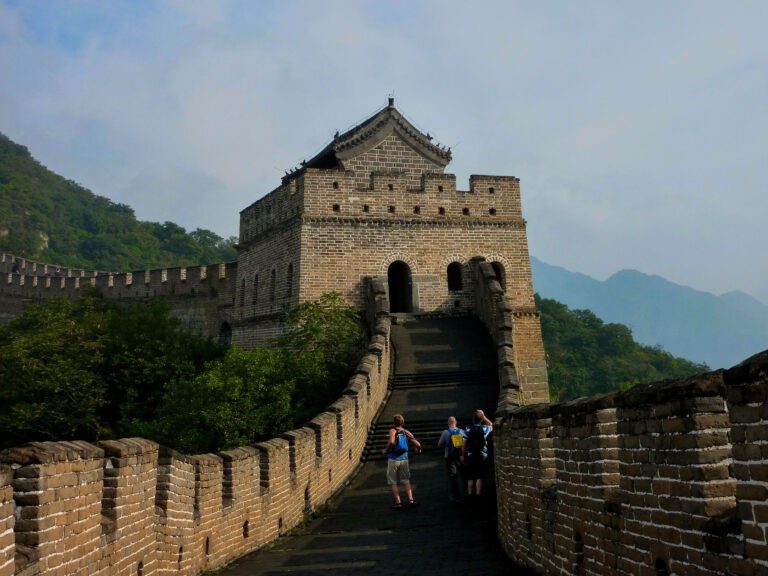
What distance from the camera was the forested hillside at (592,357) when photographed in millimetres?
73250

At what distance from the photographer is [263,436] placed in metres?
17.6

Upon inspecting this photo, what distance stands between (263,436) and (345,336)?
476 cm

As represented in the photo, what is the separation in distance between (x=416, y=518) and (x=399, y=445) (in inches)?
51.2

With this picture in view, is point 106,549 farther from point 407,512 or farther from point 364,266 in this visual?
point 364,266

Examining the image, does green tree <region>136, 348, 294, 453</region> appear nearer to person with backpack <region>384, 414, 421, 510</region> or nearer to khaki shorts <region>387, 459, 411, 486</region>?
person with backpack <region>384, 414, 421, 510</region>

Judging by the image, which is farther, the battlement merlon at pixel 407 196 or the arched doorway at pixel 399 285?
the arched doorway at pixel 399 285

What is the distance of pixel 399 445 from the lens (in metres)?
Answer: 12.4

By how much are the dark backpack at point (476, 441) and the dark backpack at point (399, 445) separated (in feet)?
3.30

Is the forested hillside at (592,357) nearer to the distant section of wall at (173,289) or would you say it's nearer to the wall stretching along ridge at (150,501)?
the distant section of wall at (173,289)

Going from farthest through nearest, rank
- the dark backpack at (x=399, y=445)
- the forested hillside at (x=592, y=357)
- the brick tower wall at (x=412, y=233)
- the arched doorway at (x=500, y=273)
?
the forested hillside at (x=592, y=357), the arched doorway at (x=500, y=273), the brick tower wall at (x=412, y=233), the dark backpack at (x=399, y=445)

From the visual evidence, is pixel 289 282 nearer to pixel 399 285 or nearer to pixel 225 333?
pixel 399 285

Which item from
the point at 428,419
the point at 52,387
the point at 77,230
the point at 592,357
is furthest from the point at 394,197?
the point at 77,230

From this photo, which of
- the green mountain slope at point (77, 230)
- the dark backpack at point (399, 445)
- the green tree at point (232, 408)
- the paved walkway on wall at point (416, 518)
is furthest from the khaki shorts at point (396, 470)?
the green mountain slope at point (77, 230)

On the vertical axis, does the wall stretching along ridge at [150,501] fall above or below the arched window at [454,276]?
below
